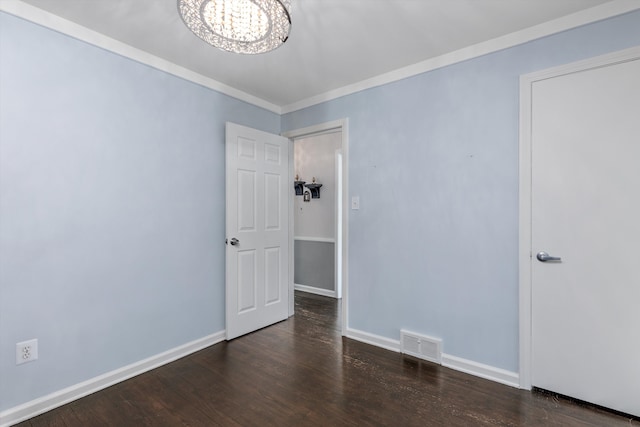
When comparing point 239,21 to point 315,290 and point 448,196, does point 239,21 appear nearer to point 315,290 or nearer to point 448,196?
point 448,196

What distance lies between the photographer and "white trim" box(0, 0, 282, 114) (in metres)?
1.85

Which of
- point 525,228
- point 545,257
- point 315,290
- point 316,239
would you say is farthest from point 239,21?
point 315,290

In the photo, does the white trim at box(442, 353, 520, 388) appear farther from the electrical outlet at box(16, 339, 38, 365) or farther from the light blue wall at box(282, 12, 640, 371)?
the electrical outlet at box(16, 339, 38, 365)

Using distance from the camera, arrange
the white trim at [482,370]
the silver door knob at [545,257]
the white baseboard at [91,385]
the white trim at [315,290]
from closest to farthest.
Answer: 1. the white baseboard at [91,385]
2. the silver door knob at [545,257]
3. the white trim at [482,370]
4. the white trim at [315,290]

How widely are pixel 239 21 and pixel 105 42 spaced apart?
1.33m

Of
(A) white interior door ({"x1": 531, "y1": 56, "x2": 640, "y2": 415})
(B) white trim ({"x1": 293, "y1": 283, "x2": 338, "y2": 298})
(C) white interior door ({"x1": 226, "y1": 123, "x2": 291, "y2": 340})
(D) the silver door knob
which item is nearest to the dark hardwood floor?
(A) white interior door ({"x1": 531, "y1": 56, "x2": 640, "y2": 415})

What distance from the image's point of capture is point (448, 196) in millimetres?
2477

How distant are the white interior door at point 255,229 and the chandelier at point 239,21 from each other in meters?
1.37

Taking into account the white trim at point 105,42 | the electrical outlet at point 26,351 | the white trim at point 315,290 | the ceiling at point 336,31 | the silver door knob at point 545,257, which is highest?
the ceiling at point 336,31

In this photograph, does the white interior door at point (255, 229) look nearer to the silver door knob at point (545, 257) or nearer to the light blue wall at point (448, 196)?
the light blue wall at point (448, 196)

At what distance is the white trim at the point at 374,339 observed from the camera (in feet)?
8.98

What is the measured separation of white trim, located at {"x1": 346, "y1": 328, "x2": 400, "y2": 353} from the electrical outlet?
2335 millimetres

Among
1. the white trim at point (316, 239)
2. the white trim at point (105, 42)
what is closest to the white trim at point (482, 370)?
the white trim at point (316, 239)

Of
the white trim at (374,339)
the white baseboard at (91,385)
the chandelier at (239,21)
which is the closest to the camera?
the chandelier at (239,21)
